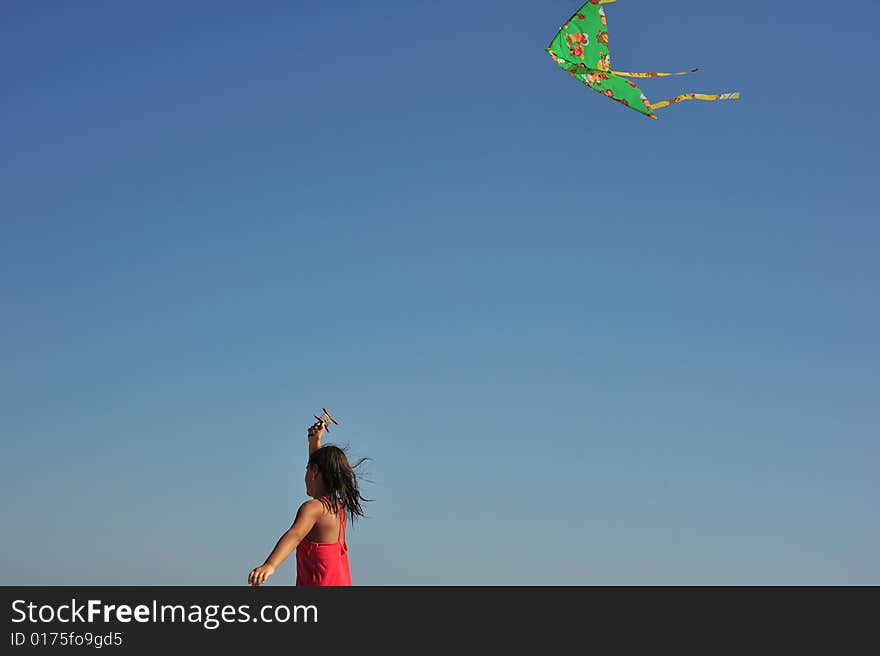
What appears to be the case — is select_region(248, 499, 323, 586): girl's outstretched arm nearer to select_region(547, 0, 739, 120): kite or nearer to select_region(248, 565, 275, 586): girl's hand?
select_region(248, 565, 275, 586): girl's hand

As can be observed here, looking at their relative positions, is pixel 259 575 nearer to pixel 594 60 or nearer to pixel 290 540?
pixel 290 540

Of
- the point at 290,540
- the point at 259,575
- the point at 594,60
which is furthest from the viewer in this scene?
the point at 594,60

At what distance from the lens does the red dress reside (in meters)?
12.1

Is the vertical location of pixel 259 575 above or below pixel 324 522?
below

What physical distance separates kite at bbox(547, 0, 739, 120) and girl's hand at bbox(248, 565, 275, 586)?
9346mm

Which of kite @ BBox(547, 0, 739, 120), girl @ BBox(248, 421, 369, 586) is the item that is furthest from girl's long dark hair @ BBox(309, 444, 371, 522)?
kite @ BBox(547, 0, 739, 120)

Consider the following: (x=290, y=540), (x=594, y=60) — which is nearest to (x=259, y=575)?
(x=290, y=540)

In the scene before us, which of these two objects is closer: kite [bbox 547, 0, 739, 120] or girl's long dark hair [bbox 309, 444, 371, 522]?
girl's long dark hair [bbox 309, 444, 371, 522]

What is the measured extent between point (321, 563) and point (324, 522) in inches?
17.7

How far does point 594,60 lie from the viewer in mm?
17797
